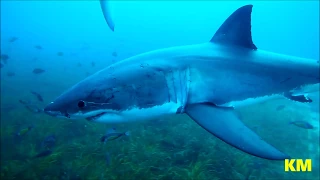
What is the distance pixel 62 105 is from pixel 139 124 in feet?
21.8

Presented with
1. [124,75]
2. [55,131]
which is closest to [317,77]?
[124,75]

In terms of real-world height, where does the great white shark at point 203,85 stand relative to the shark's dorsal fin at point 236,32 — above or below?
below

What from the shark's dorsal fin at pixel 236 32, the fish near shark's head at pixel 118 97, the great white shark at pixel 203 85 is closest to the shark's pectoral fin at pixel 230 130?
the great white shark at pixel 203 85

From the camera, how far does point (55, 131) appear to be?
802 centimetres

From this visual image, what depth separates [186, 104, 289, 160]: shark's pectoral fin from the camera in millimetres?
2096

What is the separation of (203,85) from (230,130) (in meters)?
0.84

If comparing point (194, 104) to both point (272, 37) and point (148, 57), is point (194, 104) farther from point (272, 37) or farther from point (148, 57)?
point (272, 37)

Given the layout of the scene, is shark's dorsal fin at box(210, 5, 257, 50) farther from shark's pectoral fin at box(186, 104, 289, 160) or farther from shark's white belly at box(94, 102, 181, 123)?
shark's white belly at box(94, 102, 181, 123)

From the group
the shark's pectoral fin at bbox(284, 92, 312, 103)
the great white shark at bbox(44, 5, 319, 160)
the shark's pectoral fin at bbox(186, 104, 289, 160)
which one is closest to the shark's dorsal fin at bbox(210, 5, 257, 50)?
the great white shark at bbox(44, 5, 319, 160)

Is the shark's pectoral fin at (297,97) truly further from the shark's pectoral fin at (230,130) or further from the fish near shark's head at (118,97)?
the fish near shark's head at (118,97)

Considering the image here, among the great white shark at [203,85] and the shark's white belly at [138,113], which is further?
the shark's white belly at [138,113]

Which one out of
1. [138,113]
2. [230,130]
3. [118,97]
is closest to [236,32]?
[230,130]

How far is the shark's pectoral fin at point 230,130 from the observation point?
2096 mm

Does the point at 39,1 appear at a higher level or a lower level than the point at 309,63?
higher
